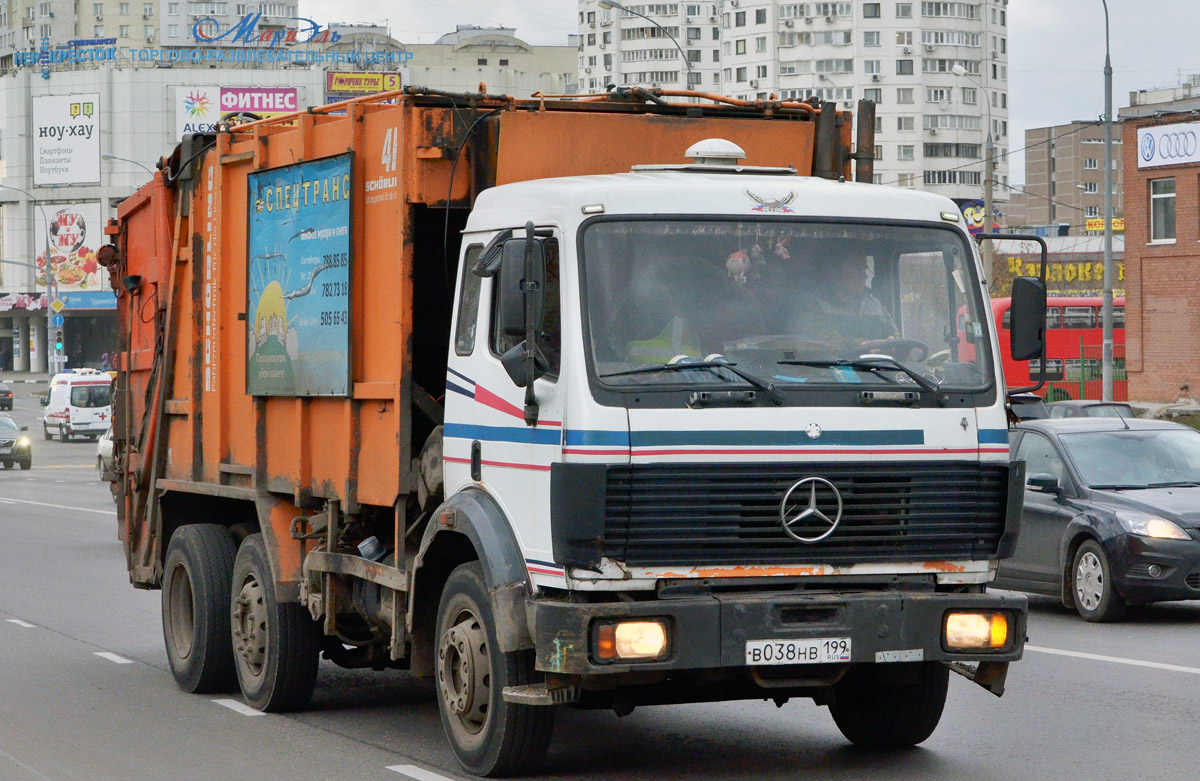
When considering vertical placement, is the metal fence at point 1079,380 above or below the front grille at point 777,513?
above

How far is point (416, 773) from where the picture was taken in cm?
750

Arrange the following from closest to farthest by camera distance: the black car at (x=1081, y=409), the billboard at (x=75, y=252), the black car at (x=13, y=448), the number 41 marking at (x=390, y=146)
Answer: the number 41 marking at (x=390, y=146), the black car at (x=1081, y=409), the black car at (x=13, y=448), the billboard at (x=75, y=252)

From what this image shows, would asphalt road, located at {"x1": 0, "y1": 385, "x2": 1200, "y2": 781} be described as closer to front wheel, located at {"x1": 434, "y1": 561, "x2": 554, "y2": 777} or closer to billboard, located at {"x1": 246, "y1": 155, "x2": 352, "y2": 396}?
front wheel, located at {"x1": 434, "y1": 561, "x2": 554, "y2": 777}

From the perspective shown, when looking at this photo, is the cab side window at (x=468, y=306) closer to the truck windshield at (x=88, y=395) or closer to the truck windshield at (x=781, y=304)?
the truck windshield at (x=781, y=304)

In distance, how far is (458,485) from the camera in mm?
7336

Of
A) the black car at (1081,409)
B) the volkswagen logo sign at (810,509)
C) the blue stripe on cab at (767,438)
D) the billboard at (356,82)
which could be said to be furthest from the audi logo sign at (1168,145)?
the billboard at (356,82)

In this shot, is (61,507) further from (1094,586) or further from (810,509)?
(810,509)

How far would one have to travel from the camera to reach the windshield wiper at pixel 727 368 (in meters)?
6.52

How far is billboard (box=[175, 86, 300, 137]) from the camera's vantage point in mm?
110938

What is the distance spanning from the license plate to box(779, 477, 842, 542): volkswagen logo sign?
39 cm

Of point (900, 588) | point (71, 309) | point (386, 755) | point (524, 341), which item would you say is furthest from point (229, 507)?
point (71, 309)

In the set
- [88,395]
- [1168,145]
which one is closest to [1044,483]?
[1168,145]

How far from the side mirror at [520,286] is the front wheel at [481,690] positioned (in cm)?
113

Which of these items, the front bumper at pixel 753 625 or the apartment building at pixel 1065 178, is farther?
the apartment building at pixel 1065 178
